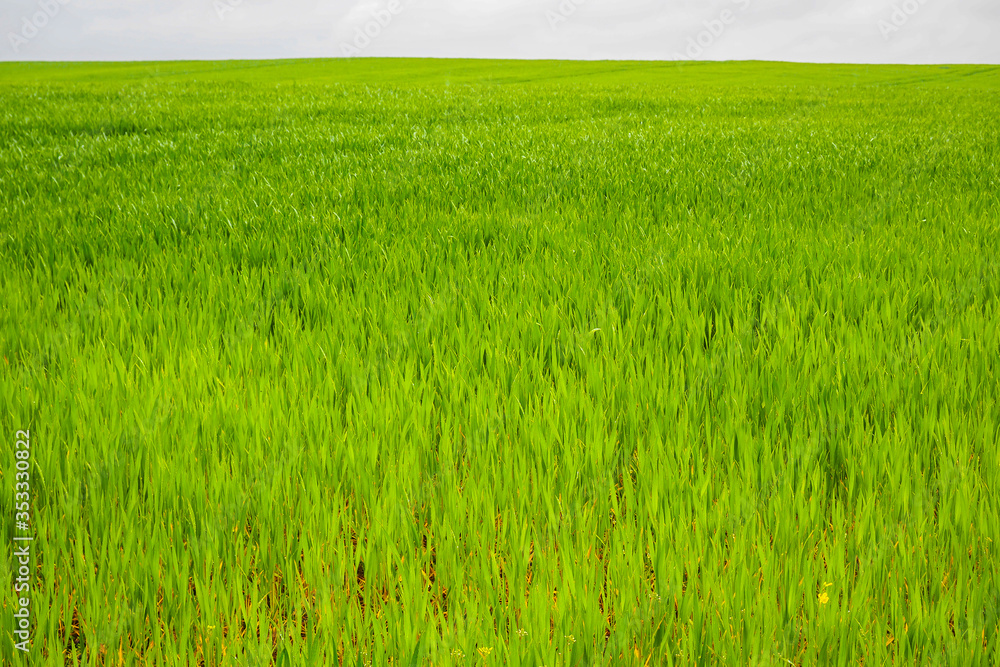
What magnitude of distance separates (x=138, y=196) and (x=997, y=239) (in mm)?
6435

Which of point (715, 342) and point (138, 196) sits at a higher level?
point (138, 196)

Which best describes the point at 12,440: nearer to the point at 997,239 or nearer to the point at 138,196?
the point at 138,196

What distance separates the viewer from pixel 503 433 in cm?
196

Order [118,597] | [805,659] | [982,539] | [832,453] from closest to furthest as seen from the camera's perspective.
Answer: [805,659] → [118,597] → [982,539] → [832,453]

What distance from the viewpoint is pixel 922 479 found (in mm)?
1694

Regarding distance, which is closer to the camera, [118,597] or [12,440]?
[118,597]

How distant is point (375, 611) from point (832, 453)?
1.39m

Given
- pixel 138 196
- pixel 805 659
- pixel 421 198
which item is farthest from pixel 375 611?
pixel 138 196

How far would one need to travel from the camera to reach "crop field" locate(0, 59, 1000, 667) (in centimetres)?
130

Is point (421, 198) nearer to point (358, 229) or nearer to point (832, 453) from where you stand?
point (358, 229)

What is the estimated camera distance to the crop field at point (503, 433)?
51.3 inches

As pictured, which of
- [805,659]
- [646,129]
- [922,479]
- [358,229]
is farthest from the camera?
[646,129]

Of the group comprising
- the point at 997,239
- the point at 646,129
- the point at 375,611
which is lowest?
the point at 375,611

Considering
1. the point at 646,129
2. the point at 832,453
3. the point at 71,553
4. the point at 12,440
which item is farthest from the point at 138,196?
the point at 646,129
